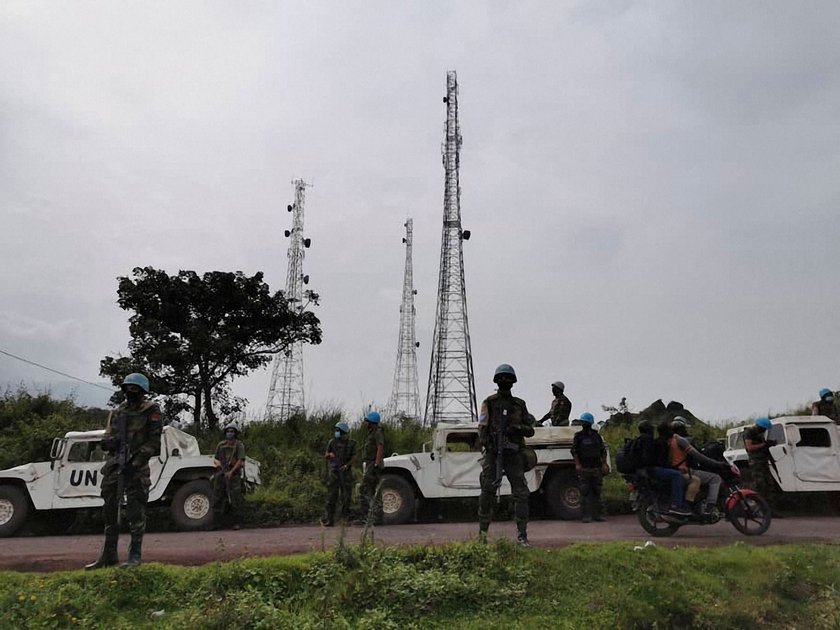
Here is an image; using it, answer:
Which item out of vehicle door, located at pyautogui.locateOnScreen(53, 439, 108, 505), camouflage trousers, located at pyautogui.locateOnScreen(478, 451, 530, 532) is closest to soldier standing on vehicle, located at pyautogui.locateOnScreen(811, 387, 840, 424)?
camouflage trousers, located at pyautogui.locateOnScreen(478, 451, 530, 532)

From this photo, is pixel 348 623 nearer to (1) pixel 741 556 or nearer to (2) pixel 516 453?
(2) pixel 516 453

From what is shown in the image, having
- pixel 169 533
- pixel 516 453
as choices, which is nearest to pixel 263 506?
pixel 169 533

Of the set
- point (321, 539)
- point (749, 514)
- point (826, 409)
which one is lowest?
point (321, 539)

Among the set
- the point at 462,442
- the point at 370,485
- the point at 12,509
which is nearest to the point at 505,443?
the point at 370,485

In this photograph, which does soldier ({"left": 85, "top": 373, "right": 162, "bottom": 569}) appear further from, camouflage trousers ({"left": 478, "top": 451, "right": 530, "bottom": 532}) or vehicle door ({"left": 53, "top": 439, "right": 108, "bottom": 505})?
vehicle door ({"left": 53, "top": 439, "right": 108, "bottom": 505})

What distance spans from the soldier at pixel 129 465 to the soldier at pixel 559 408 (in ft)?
24.4

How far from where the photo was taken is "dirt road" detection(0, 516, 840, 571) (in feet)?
24.5

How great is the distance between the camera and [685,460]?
27.6 feet

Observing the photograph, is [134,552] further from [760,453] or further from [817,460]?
[817,460]

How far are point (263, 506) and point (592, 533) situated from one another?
6100mm

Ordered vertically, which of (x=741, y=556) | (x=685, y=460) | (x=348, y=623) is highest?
(x=685, y=460)

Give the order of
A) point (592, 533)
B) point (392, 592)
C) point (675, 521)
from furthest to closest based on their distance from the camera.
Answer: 1. point (592, 533)
2. point (675, 521)
3. point (392, 592)

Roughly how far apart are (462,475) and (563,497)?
1.72 m

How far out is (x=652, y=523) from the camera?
27.7 feet
